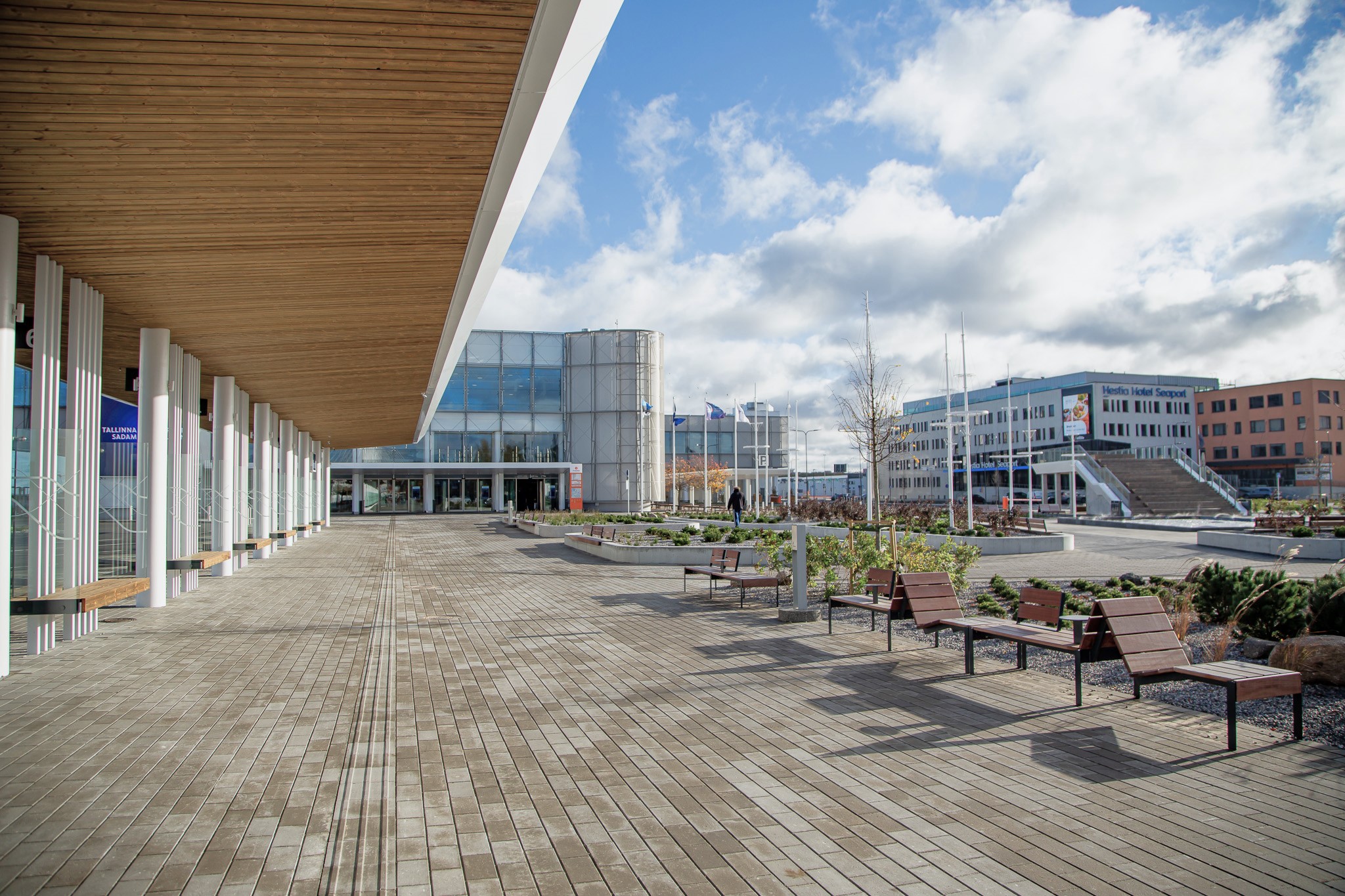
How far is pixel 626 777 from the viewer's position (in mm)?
4941

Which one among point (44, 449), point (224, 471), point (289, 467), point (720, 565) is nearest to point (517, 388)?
point (289, 467)

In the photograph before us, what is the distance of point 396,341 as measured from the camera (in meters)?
14.6

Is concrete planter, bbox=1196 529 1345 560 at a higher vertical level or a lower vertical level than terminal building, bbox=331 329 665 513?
lower

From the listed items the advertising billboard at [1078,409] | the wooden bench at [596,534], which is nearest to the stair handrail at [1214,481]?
the advertising billboard at [1078,409]

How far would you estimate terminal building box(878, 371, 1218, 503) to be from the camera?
82812 mm

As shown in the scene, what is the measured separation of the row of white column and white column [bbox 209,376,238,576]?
2 cm

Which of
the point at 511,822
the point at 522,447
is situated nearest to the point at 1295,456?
the point at 522,447

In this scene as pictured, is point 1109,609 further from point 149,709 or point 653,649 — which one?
point 149,709

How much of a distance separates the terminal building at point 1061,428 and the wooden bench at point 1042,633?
7002cm

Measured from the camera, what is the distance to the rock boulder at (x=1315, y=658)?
22.7ft

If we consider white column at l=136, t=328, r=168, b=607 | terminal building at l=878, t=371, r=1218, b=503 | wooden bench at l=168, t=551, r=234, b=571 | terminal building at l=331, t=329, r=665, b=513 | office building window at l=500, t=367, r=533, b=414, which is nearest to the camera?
white column at l=136, t=328, r=168, b=607

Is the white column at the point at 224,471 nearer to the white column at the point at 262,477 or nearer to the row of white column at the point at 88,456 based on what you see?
the row of white column at the point at 88,456

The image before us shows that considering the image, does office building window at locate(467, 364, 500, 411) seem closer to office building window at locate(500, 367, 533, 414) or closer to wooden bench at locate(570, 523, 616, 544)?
office building window at locate(500, 367, 533, 414)

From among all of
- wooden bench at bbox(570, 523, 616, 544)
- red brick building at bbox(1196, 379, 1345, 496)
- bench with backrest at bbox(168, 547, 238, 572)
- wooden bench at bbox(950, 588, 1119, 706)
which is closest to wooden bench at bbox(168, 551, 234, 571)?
bench with backrest at bbox(168, 547, 238, 572)
